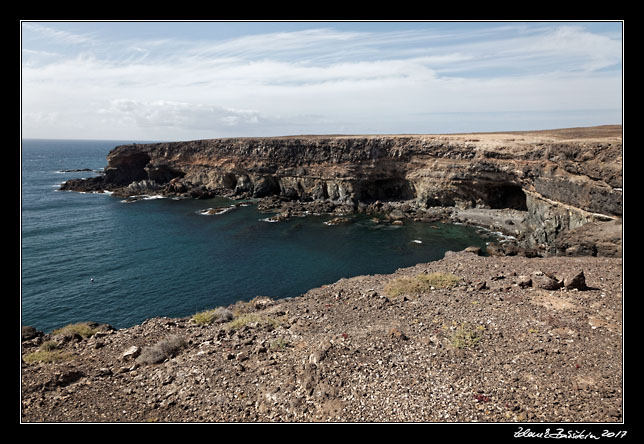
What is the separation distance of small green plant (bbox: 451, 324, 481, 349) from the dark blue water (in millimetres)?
15600

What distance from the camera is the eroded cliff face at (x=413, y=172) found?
112ft

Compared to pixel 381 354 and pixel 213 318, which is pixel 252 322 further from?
pixel 381 354

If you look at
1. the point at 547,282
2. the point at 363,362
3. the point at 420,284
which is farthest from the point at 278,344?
the point at 547,282

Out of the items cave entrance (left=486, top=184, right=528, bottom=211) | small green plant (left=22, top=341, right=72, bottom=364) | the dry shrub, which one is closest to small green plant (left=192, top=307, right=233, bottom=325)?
the dry shrub

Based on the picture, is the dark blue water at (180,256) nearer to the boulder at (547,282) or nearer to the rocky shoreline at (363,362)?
the rocky shoreline at (363,362)

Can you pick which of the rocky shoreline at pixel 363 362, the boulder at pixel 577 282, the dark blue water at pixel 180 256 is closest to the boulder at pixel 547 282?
the rocky shoreline at pixel 363 362

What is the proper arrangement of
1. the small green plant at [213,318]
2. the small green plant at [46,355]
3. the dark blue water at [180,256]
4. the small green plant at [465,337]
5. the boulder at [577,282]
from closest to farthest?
1. the small green plant at [465,337]
2. the small green plant at [46,355]
3. the boulder at [577,282]
4. the small green plant at [213,318]
5. the dark blue water at [180,256]

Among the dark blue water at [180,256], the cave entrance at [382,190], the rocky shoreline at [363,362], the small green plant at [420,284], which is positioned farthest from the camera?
the cave entrance at [382,190]

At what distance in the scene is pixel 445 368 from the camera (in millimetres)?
10867

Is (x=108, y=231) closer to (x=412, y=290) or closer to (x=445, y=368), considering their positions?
(x=412, y=290)

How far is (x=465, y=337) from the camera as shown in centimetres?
1248

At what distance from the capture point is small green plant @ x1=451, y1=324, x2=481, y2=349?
12.0 m

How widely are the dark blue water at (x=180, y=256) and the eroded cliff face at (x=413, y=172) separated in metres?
8.01
